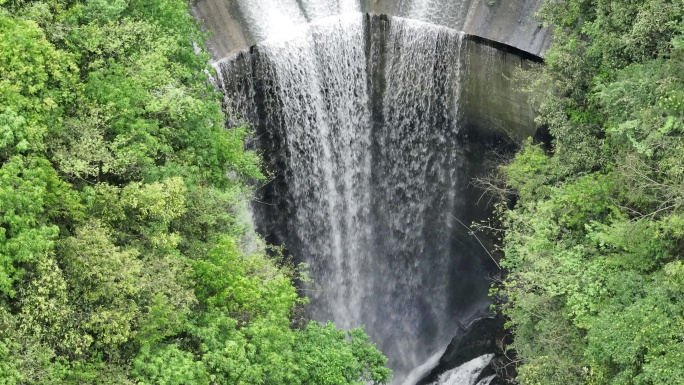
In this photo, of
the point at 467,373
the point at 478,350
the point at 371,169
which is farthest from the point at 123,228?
the point at 478,350

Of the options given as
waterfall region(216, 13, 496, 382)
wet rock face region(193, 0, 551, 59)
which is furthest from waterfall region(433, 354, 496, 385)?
wet rock face region(193, 0, 551, 59)

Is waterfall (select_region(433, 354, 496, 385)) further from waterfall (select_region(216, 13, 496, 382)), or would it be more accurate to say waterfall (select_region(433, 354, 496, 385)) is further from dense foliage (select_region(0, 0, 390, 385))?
dense foliage (select_region(0, 0, 390, 385))

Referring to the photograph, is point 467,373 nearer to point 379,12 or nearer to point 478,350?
point 478,350

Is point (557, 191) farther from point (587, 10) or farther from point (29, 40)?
point (29, 40)

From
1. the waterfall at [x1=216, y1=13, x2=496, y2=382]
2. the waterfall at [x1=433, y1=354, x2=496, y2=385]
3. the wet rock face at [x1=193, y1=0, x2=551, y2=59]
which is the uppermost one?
the wet rock face at [x1=193, y1=0, x2=551, y2=59]

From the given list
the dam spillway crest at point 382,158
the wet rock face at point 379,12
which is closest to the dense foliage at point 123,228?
the wet rock face at point 379,12
